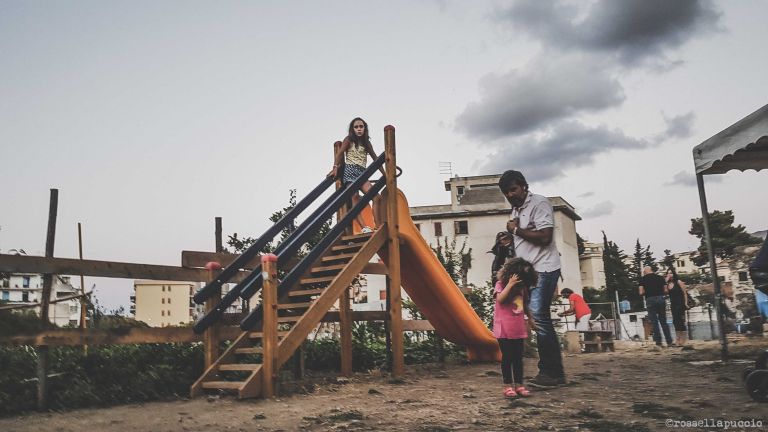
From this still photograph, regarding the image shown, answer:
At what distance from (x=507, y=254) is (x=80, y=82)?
25.1 feet

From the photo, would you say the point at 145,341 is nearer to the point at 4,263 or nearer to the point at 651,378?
the point at 4,263

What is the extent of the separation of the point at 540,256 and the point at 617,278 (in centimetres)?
6976

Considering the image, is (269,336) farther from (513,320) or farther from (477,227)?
(477,227)

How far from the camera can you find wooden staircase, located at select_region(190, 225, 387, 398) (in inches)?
222

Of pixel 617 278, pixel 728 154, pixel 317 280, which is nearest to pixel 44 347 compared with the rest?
pixel 317 280

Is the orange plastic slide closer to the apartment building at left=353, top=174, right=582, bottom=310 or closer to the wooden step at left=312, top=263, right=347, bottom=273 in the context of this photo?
the wooden step at left=312, top=263, right=347, bottom=273

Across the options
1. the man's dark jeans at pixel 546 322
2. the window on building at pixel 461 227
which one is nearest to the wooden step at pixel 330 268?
the man's dark jeans at pixel 546 322

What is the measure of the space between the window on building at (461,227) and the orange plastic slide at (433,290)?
44692 mm

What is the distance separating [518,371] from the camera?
206 inches

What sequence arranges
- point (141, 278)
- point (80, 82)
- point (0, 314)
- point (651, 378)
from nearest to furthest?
point (0, 314)
point (141, 278)
point (651, 378)
point (80, 82)

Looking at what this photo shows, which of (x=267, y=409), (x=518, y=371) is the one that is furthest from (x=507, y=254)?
(x=267, y=409)

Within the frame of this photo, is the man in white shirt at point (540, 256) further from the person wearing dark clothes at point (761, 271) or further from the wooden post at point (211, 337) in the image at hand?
the wooden post at point (211, 337)

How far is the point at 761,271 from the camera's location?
13.6ft

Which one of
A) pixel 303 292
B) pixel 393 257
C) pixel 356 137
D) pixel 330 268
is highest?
pixel 356 137
